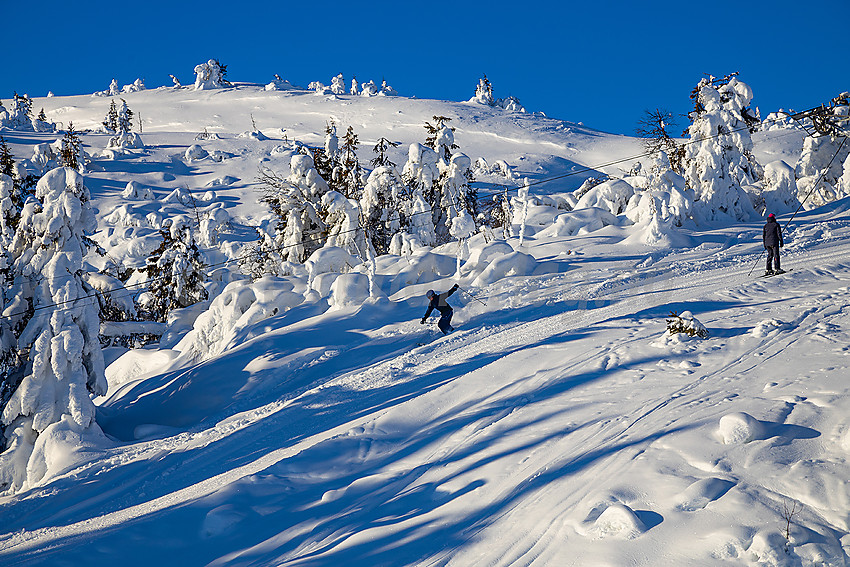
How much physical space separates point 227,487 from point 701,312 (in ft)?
31.0

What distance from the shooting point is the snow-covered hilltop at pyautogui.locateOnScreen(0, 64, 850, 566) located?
20.0 ft

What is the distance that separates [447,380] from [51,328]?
9621mm

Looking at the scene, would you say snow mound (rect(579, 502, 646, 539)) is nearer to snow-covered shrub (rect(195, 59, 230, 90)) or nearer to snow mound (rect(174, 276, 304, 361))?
snow mound (rect(174, 276, 304, 361))

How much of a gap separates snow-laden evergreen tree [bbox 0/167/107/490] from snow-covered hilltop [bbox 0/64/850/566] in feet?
0.19

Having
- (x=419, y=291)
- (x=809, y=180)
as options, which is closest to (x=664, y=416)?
(x=419, y=291)

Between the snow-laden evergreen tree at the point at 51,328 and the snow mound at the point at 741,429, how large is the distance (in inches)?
507

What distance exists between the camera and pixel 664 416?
24.7 ft

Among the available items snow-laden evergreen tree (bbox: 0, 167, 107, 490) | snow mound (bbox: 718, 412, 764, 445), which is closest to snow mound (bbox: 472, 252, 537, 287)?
snow-laden evergreen tree (bbox: 0, 167, 107, 490)

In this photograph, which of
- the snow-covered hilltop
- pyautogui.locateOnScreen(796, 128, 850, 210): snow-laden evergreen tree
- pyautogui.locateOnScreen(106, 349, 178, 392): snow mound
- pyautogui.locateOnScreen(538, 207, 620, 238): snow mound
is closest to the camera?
the snow-covered hilltop

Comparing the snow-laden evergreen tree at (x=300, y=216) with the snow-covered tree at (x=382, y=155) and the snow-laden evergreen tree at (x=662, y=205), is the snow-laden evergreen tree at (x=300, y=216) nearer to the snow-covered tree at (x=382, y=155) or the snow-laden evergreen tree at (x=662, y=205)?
the snow-covered tree at (x=382, y=155)

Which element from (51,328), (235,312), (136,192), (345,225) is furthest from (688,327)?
(136,192)

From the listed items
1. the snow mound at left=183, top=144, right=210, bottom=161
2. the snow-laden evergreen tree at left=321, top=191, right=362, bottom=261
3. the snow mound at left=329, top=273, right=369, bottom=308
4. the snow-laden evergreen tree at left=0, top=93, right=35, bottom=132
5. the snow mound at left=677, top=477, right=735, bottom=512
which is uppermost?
the snow-laden evergreen tree at left=0, top=93, right=35, bottom=132

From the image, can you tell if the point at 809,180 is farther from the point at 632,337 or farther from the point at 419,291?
the point at 632,337

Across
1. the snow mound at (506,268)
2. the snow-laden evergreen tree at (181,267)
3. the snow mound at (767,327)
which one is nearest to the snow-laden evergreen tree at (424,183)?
the snow mound at (506,268)
